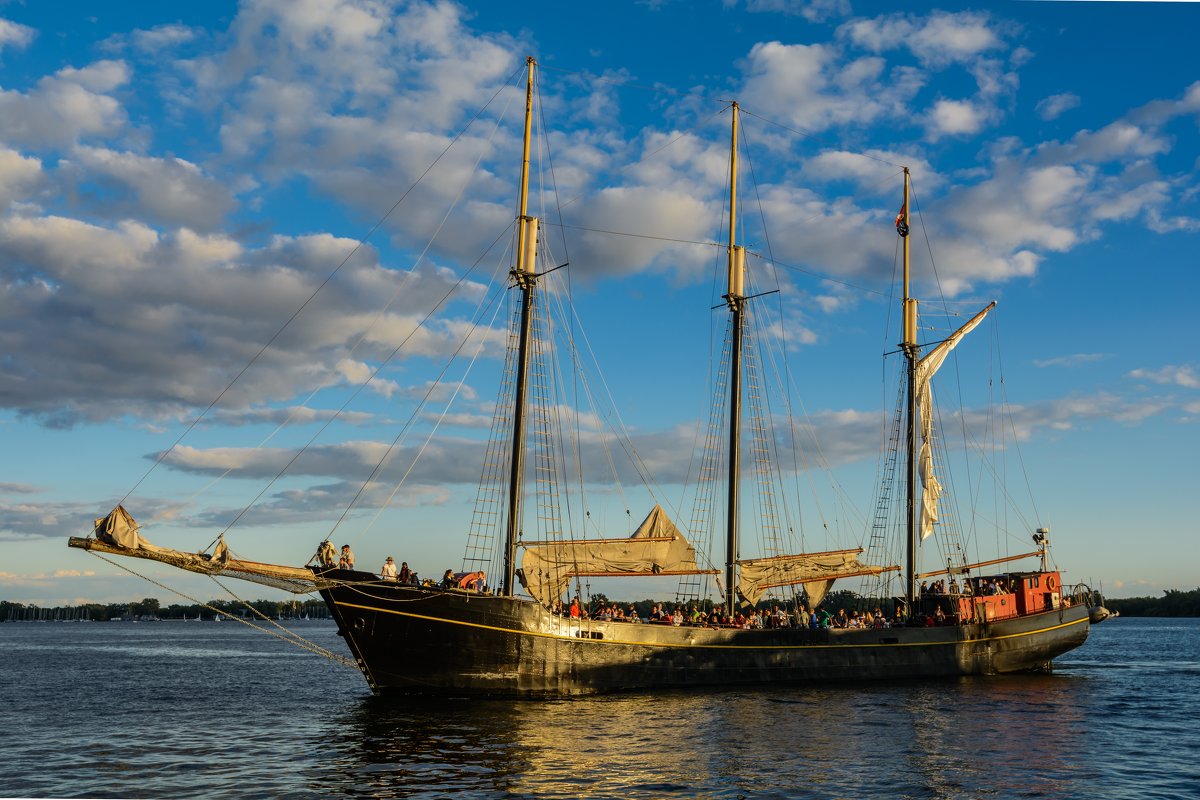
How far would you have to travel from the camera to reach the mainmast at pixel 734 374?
4700cm

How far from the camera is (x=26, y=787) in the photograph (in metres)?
23.2

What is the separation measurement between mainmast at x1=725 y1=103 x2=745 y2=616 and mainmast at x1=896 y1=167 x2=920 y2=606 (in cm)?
1223

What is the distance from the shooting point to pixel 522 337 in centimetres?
4050

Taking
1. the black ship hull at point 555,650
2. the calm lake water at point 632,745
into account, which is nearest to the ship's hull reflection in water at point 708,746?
the calm lake water at point 632,745

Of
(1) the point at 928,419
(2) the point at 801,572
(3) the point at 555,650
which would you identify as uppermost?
(1) the point at 928,419

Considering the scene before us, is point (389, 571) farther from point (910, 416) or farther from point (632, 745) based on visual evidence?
point (910, 416)

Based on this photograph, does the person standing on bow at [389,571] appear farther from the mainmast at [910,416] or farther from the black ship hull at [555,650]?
the mainmast at [910,416]

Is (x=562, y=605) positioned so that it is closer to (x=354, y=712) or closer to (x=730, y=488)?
(x=354, y=712)

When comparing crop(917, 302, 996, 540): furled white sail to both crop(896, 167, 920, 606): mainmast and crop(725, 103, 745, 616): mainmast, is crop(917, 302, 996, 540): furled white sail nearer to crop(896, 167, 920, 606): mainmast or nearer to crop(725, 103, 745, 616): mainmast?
crop(896, 167, 920, 606): mainmast

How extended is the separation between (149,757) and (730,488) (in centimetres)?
2883

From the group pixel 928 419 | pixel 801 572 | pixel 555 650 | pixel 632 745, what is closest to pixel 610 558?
pixel 555 650

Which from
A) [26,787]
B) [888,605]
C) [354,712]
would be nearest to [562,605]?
[354,712]

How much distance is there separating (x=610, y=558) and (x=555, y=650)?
7051mm

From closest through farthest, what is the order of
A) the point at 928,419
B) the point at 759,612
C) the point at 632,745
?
the point at 632,745
the point at 759,612
the point at 928,419
